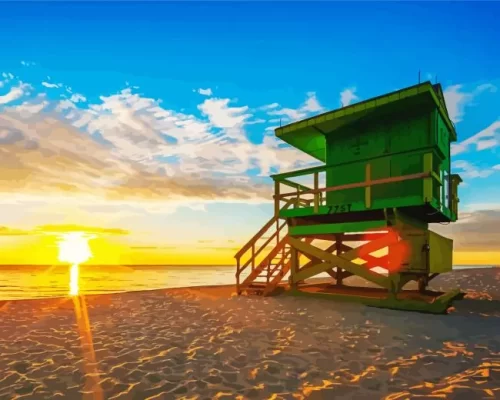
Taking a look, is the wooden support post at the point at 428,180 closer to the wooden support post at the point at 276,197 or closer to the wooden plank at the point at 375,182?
the wooden plank at the point at 375,182

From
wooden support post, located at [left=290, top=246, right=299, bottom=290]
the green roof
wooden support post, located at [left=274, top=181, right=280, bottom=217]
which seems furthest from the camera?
wooden support post, located at [left=274, top=181, right=280, bottom=217]

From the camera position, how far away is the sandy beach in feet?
12.8

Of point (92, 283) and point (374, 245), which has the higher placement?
point (374, 245)

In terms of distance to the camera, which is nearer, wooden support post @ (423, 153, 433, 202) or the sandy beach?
the sandy beach

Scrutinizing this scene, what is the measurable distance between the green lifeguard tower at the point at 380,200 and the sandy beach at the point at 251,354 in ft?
4.60

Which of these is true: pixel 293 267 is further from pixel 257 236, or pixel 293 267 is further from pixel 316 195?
pixel 316 195

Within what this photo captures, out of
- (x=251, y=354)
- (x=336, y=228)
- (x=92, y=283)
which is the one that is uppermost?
(x=336, y=228)

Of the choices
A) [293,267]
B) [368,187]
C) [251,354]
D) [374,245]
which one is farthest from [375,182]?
[251,354]

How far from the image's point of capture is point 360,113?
10648 millimetres

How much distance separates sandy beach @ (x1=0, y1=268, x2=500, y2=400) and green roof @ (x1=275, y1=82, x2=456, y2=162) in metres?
5.64

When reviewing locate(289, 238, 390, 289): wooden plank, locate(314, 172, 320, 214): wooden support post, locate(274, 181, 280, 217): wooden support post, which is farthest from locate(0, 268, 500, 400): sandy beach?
locate(274, 181, 280, 217): wooden support post

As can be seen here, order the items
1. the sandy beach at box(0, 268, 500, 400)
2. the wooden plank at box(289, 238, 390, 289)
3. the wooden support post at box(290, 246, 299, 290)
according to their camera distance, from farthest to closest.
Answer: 1. the wooden support post at box(290, 246, 299, 290)
2. the wooden plank at box(289, 238, 390, 289)
3. the sandy beach at box(0, 268, 500, 400)

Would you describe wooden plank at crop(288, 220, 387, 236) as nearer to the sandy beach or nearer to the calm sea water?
the sandy beach

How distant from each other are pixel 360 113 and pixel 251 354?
804 centimetres
